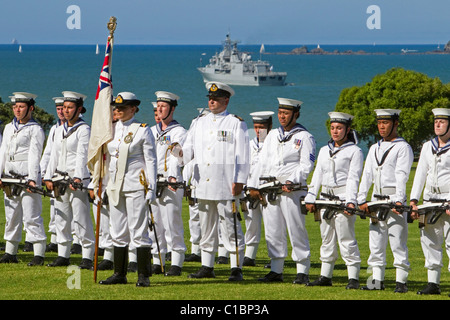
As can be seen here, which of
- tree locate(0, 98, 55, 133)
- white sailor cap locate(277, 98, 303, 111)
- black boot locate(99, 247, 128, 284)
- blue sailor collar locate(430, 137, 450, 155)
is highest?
tree locate(0, 98, 55, 133)

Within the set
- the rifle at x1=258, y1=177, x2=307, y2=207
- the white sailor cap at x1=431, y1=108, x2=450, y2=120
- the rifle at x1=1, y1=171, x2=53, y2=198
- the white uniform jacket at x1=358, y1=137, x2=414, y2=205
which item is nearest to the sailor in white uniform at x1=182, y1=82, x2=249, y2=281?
the rifle at x1=258, y1=177, x2=307, y2=207

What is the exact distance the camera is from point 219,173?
13.7 m

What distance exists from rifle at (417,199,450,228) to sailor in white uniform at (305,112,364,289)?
93cm

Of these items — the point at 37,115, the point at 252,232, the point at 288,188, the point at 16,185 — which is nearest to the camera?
the point at 288,188

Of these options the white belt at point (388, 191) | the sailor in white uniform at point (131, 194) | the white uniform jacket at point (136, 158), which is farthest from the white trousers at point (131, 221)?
the white belt at point (388, 191)

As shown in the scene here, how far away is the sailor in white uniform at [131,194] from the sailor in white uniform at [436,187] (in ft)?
11.5

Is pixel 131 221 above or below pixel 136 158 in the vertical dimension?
below

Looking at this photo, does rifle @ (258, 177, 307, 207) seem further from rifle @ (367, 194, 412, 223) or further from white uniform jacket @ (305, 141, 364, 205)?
rifle @ (367, 194, 412, 223)

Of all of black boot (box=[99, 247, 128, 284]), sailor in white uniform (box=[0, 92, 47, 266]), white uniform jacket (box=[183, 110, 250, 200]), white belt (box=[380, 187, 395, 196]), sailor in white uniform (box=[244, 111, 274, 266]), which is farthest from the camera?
sailor in white uniform (box=[244, 111, 274, 266])

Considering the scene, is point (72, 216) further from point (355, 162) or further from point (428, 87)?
point (428, 87)

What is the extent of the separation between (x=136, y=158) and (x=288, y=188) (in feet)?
7.05

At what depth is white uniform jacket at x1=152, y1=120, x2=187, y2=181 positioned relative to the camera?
15.3 metres

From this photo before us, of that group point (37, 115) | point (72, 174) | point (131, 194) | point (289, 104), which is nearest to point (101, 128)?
point (131, 194)

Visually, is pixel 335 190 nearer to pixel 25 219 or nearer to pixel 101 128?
pixel 101 128
